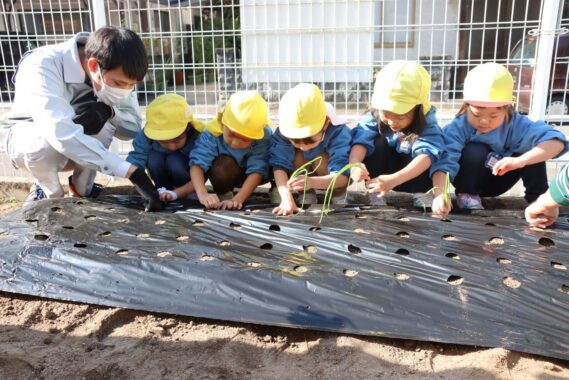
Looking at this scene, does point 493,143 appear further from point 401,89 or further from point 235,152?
point 235,152

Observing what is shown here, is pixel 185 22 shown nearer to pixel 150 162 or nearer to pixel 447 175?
pixel 150 162

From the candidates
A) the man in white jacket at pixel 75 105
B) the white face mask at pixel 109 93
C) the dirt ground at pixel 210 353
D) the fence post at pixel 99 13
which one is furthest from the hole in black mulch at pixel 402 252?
the fence post at pixel 99 13

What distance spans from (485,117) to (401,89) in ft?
1.50

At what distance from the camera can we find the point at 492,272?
1.65m

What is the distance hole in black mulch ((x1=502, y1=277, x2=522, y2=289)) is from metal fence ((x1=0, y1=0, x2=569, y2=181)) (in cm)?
225

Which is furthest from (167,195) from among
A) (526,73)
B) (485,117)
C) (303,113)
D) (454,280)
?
(526,73)

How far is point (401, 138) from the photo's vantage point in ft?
8.26

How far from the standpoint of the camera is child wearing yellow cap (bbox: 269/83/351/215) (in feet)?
7.47

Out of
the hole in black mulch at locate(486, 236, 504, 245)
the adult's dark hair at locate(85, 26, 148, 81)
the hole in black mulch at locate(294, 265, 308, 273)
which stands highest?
the adult's dark hair at locate(85, 26, 148, 81)

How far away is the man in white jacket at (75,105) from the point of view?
2.27 metres

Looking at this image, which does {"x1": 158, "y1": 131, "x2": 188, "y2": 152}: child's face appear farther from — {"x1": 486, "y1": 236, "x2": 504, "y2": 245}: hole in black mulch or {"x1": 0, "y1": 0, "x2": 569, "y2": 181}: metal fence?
{"x1": 486, "y1": 236, "x2": 504, "y2": 245}: hole in black mulch

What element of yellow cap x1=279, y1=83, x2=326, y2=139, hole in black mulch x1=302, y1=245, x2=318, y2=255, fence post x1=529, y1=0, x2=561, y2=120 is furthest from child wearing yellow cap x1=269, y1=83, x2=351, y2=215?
fence post x1=529, y1=0, x2=561, y2=120

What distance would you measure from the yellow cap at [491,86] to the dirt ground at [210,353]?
49.7 inches

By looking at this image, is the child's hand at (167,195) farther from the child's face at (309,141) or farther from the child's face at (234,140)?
the child's face at (309,141)
